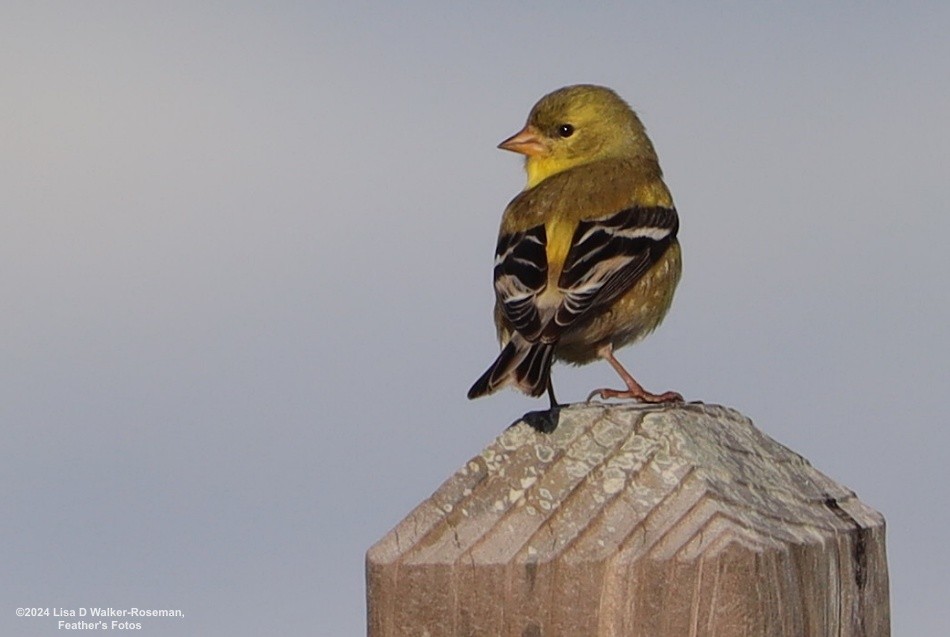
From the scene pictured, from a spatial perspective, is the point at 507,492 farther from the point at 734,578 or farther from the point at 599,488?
the point at 734,578

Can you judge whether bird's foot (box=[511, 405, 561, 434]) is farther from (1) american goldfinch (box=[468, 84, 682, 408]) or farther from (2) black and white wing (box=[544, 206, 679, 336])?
(2) black and white wing (box=[544, 206, 679, 336])

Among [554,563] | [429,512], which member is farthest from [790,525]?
[429,512]

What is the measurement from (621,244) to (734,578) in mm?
3391

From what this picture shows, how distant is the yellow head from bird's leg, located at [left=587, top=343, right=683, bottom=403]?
162 cm

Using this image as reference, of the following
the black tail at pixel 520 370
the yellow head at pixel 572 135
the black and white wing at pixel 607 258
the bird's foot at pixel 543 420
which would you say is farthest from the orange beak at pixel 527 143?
the bird's foot at pixel 543 420

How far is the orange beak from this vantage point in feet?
23.4

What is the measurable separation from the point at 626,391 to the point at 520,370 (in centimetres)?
53

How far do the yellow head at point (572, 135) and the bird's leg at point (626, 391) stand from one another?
1.62 metres

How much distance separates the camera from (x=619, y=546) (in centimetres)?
224

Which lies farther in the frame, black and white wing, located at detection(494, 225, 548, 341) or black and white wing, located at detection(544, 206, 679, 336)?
black and white wing, located at detection(544, 206, 679, 336)

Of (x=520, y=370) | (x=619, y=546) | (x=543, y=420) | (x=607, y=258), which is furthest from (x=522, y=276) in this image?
(x=619, y=546)

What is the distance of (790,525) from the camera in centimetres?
234

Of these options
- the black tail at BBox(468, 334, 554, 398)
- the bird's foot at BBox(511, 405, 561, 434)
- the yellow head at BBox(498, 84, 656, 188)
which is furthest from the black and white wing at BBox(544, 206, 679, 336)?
the bird's foot at BBox(511, 405, 561, 434)

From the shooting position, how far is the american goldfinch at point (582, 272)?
4.77 meters
